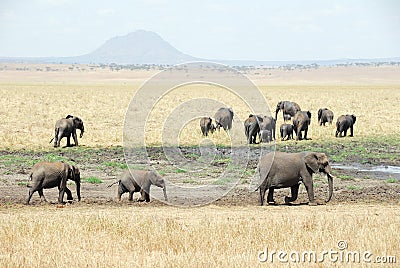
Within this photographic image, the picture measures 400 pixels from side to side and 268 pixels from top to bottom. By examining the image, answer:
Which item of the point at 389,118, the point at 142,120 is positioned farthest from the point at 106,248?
the point at 389,118

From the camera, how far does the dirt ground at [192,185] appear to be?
16.4 meters

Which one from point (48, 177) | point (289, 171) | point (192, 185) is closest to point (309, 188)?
point (289, 171)

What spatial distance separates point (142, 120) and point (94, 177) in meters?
17.7

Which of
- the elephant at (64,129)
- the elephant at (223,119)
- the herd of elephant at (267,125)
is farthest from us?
the elephant at (223,119)

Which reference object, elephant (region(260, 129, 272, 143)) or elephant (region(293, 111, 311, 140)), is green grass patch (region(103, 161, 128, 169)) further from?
elephant (region(293, 111, 311, 140))

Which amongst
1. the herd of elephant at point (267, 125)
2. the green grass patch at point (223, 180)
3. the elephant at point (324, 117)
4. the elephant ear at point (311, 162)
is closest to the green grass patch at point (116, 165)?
the green grass patch at point (223, 180)

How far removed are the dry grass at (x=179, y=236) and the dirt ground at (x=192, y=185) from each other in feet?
7.24

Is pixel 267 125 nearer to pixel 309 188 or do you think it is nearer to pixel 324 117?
pixel 324 117

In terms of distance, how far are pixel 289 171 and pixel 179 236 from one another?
491 centimetres

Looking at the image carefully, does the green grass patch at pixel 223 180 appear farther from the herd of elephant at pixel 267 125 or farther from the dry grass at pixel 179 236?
the herd of elephant at pixel 267 125

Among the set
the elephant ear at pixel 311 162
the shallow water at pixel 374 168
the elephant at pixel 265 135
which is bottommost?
the shallow water at pixel 374 168

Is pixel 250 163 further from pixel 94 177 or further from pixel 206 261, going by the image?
pixel 206 261

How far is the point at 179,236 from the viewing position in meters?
11.5

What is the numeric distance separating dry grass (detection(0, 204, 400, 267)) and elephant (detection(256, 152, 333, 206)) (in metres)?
1.57
